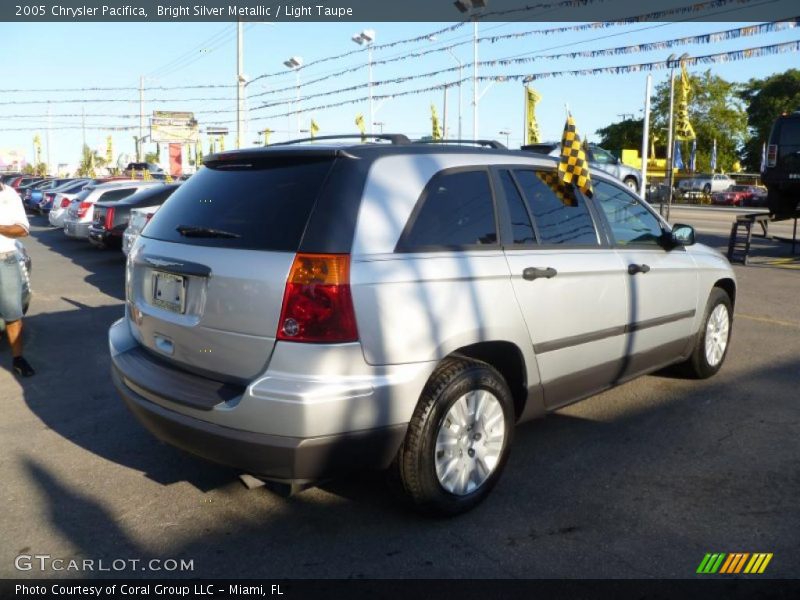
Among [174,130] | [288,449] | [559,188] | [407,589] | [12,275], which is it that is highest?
[174,130]

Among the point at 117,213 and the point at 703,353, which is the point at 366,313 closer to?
the point at 703,353

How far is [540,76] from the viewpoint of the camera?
24438 mm

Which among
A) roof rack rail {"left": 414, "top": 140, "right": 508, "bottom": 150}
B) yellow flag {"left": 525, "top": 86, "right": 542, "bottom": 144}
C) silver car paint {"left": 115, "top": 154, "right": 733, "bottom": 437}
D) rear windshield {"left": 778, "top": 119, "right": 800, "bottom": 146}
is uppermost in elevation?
yellow flag {"left": 525, "top": 86, "right": 542, "bottom": 144}

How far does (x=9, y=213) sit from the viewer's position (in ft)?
19.1

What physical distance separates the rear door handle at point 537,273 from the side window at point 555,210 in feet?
0.63

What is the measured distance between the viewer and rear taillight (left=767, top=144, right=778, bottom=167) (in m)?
15.1

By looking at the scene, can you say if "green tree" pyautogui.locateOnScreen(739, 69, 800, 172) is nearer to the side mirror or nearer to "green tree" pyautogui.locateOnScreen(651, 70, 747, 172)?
"green tree" pyautogui.locateOnScreen(651, 70, 747, 172)

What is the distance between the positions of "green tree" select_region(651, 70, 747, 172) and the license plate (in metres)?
66.0

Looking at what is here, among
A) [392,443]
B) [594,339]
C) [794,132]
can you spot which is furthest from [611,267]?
[794,132]

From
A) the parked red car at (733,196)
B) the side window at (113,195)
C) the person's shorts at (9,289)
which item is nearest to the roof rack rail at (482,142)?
the person's shorts at (9,289)

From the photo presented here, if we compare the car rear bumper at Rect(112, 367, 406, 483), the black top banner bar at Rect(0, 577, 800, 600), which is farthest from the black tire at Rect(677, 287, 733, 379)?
the car rear bumper at Rect(112, 367, 406, 483)

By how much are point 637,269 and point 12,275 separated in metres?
4.94

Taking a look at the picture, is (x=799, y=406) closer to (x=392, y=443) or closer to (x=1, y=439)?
(x=392, y=443)

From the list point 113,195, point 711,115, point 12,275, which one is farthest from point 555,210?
point 711,115
